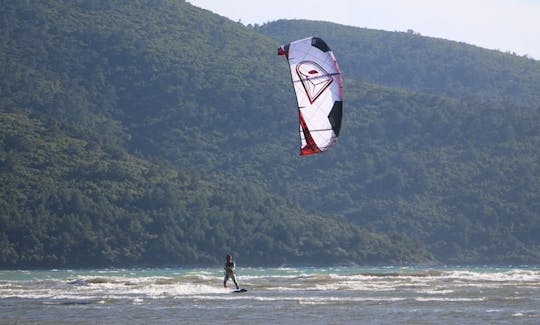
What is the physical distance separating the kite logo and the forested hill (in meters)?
82.2

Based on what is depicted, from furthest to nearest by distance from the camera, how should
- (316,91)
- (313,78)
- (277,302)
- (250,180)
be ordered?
(250,180)
(277,302)
(316,91)
(313,78)

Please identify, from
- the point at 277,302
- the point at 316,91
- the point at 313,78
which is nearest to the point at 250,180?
the point at 277,302

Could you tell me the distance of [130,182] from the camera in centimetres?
13925

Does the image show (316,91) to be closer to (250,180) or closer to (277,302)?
(277,302)

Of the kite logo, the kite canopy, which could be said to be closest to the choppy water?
the kite canopy

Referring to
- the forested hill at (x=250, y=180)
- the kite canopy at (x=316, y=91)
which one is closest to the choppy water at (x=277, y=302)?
the kite canopy at (x=316, y=91)

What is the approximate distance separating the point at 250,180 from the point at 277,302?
129 metres

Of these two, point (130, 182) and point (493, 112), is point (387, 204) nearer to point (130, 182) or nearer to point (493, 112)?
point (493, 112)

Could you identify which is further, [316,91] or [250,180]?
[250,180]

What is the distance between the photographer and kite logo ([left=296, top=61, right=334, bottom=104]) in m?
37.8

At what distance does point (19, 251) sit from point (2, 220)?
15.4ft

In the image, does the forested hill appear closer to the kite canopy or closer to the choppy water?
the choppy water

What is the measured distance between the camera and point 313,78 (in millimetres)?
37969

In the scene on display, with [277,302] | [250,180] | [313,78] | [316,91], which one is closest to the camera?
[313,78]
